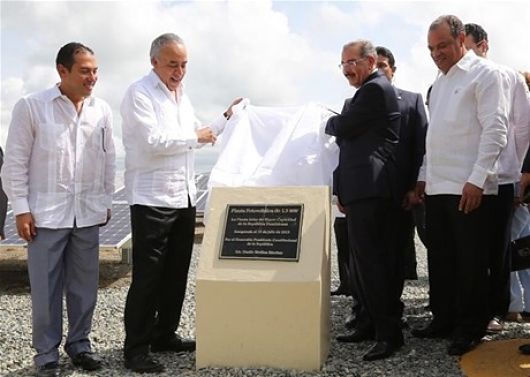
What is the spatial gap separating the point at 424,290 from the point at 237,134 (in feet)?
11.0

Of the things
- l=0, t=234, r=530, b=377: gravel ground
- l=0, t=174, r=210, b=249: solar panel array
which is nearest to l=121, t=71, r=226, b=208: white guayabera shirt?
l=0, t=234, r=530, b=377: gravel ground

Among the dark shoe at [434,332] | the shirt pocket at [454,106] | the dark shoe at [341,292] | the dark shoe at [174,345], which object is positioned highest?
the shirt pocket at [454,106]

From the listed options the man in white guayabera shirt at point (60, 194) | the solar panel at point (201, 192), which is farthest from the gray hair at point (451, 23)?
the solar panel at point (201, 192)

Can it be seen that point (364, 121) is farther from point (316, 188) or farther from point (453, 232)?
point (453, 232)

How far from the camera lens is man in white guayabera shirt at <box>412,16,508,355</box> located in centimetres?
435

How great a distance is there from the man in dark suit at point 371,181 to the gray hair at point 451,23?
0.49 m

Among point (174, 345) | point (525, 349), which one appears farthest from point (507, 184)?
point (174, 345)

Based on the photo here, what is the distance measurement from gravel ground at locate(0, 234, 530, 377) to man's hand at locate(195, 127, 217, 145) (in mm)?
1695

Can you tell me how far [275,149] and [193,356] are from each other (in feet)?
5.84

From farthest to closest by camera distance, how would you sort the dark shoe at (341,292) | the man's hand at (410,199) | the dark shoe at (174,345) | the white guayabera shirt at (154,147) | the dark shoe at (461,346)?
the dark shoe at (341,292)
the dark shoe at (174,345)
the man's hand at (410,199)
the dark shoe at (461,346)
the white guayabera shirt at (154,147)

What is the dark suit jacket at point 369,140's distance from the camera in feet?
15.0

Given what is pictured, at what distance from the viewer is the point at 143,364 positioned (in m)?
4.53

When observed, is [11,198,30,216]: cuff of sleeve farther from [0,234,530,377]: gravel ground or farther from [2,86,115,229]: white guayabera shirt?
[0,234,530,377]: gravel ground

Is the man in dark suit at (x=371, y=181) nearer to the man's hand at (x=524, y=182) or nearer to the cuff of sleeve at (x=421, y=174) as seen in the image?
the cuff of sleeve at (x=421, y=174)
